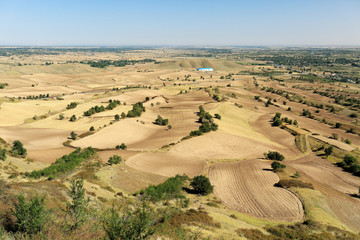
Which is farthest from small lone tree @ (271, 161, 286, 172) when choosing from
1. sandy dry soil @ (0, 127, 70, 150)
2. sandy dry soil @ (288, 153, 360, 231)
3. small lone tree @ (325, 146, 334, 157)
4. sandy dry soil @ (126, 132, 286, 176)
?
sandy dry soil @ (0, 127, 70, 150)

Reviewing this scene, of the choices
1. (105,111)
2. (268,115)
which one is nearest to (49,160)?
(105,111)

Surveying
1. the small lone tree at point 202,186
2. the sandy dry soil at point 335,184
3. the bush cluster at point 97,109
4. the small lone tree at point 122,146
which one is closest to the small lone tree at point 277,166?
the sandy dry soil at point 335,184

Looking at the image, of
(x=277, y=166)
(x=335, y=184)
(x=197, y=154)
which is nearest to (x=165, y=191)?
(x=197, y=154)

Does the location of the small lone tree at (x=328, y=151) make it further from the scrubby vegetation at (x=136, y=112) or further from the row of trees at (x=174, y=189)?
the scrubby vegetation at (x=136, y=112)

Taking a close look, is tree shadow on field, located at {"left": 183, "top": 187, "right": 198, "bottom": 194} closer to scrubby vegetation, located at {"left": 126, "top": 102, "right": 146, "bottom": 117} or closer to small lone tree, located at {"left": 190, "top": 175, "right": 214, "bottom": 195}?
small lone tree, located at {"left": 190, "top": 175, "right": 214, "bottom": 195}

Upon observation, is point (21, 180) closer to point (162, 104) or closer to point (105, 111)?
point (105, 111)

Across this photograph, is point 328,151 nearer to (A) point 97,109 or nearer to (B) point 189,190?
(B) point 189,190
